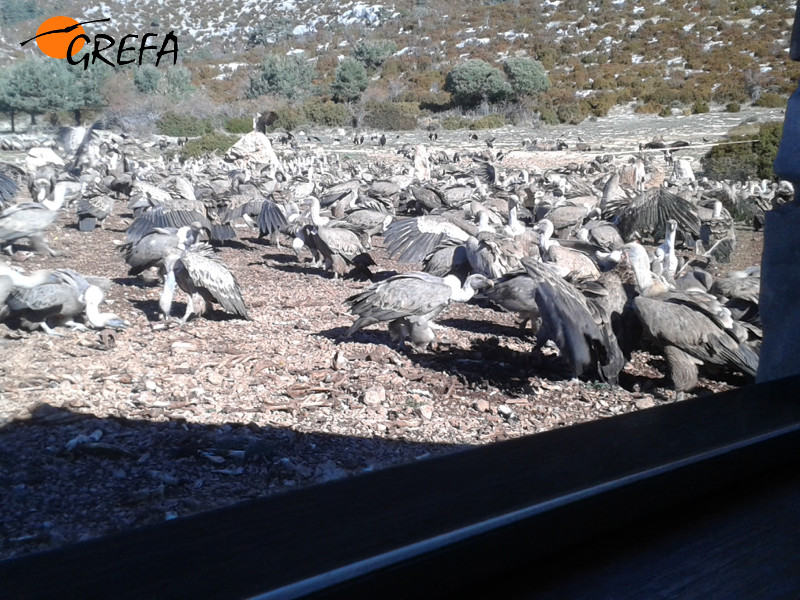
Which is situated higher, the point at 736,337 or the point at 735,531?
the point at 735,531

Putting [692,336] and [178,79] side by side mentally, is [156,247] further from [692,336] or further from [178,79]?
[692,336]

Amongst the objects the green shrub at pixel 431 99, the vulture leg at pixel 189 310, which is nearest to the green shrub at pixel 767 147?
the green shrub at pixel 431 99

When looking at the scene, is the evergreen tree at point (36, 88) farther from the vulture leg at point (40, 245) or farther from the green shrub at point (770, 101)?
the green shrub at point (770, 101)

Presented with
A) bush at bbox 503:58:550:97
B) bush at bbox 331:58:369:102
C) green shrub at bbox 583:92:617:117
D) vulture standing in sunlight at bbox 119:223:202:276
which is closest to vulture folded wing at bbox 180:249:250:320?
vulture standing in sunlight at bbox 119:223:202:276

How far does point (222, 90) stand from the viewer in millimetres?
9828

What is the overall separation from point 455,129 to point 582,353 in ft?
50.1

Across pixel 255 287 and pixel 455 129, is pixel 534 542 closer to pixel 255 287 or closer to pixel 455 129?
pixel 255 287

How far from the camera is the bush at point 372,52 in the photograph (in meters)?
10.8

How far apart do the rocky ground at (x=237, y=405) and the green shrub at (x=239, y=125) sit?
472 inches

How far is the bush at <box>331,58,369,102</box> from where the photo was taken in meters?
11.0

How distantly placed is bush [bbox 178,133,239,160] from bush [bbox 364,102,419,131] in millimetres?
3355

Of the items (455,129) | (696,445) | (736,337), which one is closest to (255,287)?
(736,337)

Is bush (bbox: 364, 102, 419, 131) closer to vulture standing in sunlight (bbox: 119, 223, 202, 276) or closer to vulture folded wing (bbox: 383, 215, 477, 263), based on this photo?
vulture folded wing (bbox: 383, 215, 477, 263)

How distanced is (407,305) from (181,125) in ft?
30.6
